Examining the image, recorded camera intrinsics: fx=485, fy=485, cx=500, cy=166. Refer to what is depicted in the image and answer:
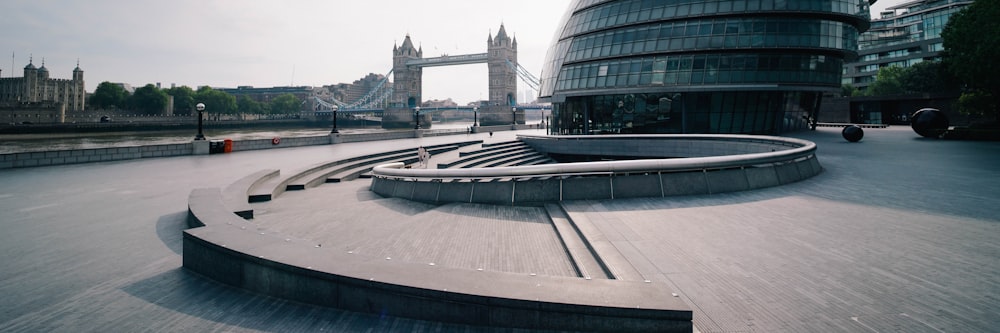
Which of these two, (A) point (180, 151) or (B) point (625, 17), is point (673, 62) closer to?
(B) point (625, 17)

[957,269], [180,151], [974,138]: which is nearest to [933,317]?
[957,269]

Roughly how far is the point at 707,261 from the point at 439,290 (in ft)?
13.2

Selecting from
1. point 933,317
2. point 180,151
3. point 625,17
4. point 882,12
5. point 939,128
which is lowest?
point 933,317

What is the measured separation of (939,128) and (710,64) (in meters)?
14.5

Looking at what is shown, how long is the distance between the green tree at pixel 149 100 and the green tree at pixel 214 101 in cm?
1046

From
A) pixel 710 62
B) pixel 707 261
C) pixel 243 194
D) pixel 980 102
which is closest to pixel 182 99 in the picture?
pixel 710 62

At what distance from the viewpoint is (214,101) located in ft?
445

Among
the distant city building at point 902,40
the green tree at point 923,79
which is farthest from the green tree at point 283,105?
the green tree at point 923,79

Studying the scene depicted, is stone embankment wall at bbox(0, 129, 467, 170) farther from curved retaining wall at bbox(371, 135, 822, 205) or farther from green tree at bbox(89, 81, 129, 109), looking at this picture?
green tree at bbox(89, 81, 129, 109)

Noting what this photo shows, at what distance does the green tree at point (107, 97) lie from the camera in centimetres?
12375

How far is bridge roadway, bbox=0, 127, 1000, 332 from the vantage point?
16.6 ft

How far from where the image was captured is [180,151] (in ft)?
80.7

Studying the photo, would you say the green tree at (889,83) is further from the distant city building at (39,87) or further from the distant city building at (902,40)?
the distant city building at (39,87)

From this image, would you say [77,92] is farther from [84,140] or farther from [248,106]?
[84,140]
